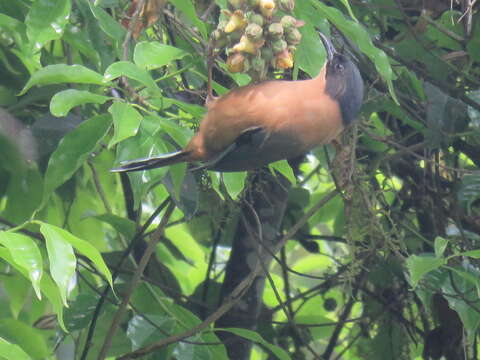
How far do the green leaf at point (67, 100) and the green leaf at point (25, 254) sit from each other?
9.5 inches

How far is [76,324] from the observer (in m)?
2.34

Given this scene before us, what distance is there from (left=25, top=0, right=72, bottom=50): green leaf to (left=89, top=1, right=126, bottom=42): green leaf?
0.08 metres

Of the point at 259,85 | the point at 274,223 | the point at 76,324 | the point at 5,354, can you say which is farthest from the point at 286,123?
the point at 274,223

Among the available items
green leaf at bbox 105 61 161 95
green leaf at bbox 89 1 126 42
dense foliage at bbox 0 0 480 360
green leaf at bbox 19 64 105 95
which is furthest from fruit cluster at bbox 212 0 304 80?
green leaf at bbox 89 1 126 42

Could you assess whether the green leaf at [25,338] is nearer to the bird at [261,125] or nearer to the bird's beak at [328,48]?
the bird at [261,125]

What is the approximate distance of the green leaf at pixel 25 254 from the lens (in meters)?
1.49

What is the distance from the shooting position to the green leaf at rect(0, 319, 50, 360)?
7.73 feet

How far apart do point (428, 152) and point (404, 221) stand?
226mm

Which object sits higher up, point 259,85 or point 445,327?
point 259,85

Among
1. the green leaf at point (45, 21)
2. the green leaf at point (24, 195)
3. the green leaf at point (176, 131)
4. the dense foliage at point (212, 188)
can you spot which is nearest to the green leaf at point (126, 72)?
the dense foliage at point (212, 188)

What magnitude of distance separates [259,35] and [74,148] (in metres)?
0.45

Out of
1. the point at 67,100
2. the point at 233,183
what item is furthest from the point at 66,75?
the point at 233,183

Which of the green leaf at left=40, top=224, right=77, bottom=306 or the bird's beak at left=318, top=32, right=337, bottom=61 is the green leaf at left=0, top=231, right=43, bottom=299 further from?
the bird's beak at left=318, top=32, right=337, bottom=61

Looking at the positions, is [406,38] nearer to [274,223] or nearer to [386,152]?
[386,152]
